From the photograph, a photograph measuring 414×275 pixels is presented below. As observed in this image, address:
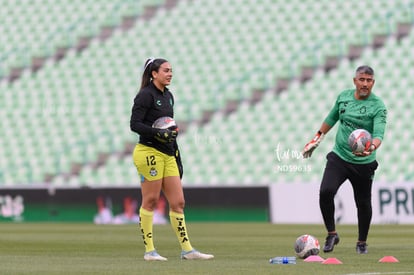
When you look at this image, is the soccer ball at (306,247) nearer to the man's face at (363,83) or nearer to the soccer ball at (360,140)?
the soccer ball at (360,140)

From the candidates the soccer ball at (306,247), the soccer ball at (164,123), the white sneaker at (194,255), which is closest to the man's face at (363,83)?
the soccer ball at (306,247)

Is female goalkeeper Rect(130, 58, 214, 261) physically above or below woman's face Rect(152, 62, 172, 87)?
below

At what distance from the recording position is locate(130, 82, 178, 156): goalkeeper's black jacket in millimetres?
10492

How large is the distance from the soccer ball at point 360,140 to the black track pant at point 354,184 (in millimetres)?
544

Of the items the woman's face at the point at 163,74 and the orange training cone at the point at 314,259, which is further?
the woman's face at the point at 163,74

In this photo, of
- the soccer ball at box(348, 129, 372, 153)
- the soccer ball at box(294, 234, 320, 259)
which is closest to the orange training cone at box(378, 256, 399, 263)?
the soccer ball at box(294, 234, 320, 259)

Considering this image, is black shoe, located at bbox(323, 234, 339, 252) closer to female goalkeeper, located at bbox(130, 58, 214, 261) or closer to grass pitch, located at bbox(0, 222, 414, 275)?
grass pitch, located at bbox(0, 222, 414, 275)

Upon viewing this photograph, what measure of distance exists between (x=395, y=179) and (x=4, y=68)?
11614 mm

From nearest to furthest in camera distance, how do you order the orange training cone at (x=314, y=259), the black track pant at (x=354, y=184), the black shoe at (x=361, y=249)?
1. the orange training cone at (x=314, y=259)
2. the black shoe at (x=361, y=249)
3. the black track pant at (x=354, y=184)

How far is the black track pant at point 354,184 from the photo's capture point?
11.9m

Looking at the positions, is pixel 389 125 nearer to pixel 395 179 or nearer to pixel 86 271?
pixel 395 179

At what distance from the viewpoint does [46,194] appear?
2462 cm

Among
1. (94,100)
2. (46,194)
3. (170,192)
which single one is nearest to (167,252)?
(170,192)

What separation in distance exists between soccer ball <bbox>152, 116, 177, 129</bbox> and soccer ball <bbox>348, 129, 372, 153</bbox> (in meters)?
1.97
